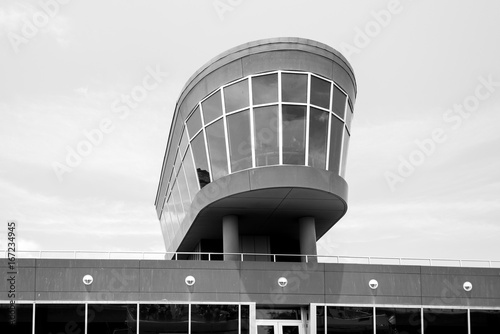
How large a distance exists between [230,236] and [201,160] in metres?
3.48

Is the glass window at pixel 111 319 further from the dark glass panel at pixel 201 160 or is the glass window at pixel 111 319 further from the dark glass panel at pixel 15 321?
the dark glass panel at pixel 201 160

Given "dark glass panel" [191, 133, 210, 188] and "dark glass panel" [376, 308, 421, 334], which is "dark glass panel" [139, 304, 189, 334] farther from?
"dark glass panel" [376, 308, 421, 334]

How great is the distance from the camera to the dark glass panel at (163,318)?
25.7 metres

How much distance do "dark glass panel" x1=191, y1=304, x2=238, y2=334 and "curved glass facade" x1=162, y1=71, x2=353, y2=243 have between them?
543 centimetres

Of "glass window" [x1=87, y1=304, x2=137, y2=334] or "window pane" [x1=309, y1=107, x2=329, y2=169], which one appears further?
"window pane" [x1=309, y1=107, x2=329, y2=169]

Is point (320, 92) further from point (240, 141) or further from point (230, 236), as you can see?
point (230, 236)

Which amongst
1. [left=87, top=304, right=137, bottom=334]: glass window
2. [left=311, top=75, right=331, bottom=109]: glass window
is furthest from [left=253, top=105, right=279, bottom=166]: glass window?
[left=87, top=304, right=137, bottom=334]: glass window

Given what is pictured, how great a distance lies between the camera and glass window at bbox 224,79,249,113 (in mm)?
27828

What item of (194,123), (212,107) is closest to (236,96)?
(212,107)

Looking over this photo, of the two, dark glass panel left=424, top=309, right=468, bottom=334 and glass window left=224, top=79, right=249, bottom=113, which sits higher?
glass window left=224, top=79, right=249, bottom=113

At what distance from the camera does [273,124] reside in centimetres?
2731

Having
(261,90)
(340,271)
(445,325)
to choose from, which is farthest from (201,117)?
(445,325)

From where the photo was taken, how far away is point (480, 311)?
27812 millimetres

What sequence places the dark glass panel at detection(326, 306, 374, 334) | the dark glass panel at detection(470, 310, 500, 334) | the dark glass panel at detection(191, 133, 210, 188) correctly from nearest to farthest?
the dark glass panel at detection(326, 306, 374, 334), the dark glass panel at detection(470, 310, 500, 334), the dark glass panel at detection(191, 133, 210, 188)
